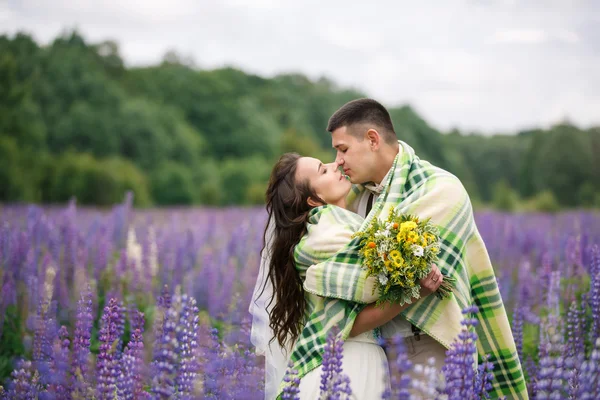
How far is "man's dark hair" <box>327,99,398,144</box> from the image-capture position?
333 centimetres

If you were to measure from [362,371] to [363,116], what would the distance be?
1.38m

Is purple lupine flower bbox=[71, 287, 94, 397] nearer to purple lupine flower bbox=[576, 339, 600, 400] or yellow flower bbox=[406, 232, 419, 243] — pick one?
yellow flower bbox=[406, 232, 419, 243]

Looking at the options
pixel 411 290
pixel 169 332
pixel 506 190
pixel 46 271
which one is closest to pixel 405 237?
pixel 411 290

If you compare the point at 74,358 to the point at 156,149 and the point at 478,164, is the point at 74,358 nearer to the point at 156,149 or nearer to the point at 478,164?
the point at 156,149

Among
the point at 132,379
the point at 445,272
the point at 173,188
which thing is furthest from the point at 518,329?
the point at 173,188

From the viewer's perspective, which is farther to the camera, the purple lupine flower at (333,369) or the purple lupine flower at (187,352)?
the purple lupine flower at (187,352)

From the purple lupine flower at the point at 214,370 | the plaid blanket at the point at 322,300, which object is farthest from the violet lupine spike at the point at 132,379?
the plaid blanket at the point at 322,300

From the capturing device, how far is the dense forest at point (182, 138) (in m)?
18.6

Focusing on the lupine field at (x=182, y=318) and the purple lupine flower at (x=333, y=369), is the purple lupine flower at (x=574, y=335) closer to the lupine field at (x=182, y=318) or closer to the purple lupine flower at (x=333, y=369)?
the lupine field at (x=182, y=318)

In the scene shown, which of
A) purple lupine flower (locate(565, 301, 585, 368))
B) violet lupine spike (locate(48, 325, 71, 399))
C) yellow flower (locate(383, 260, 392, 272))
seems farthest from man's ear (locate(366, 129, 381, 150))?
violet lupine spike (locate(48, 325, 71, 399))

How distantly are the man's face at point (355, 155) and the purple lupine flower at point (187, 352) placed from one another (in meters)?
1.24

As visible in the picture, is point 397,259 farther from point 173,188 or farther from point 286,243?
point 173,188

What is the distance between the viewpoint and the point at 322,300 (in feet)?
9.70

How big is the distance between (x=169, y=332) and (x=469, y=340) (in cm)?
111
